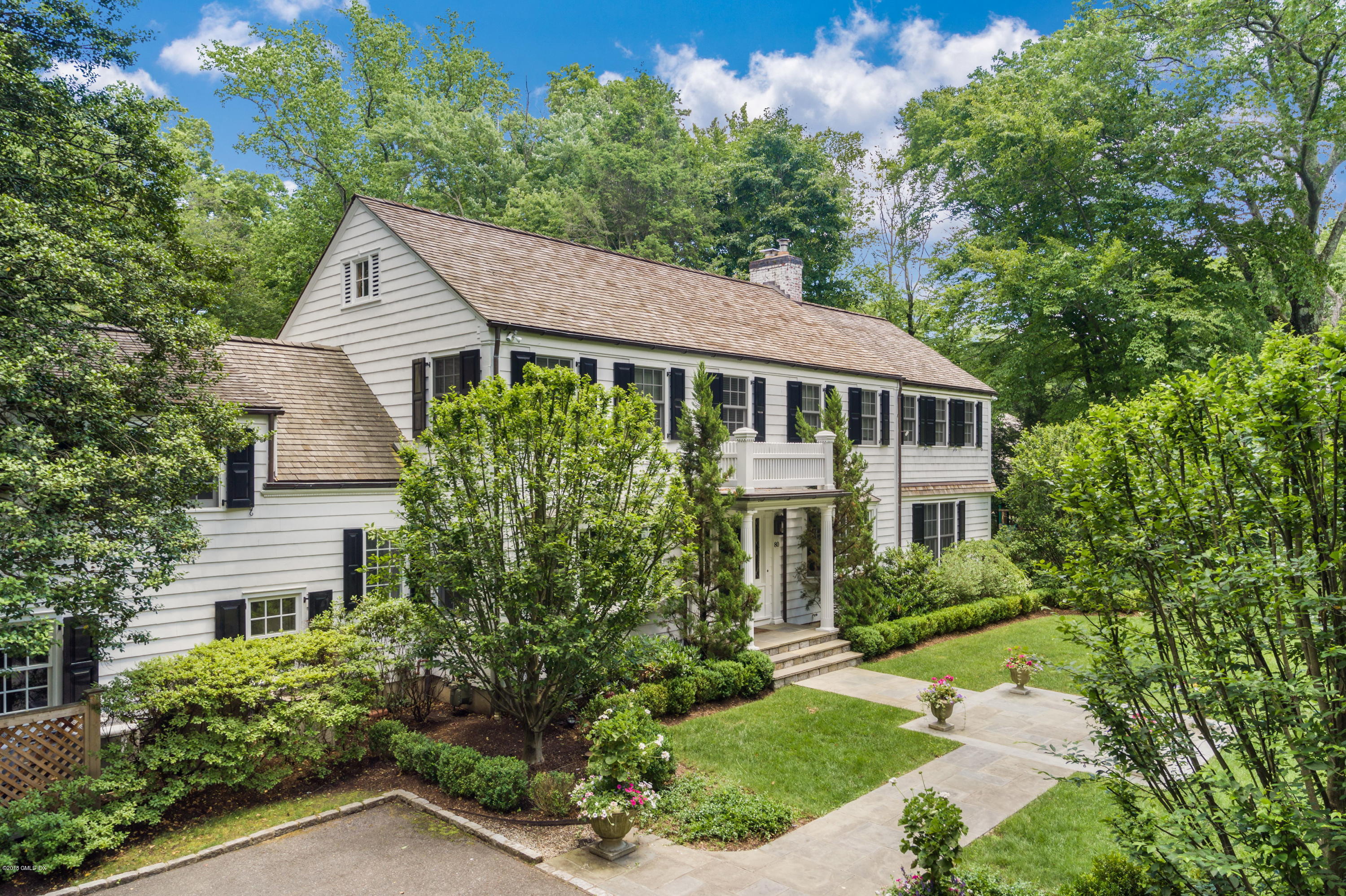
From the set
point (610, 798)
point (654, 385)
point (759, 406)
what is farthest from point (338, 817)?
point (759, 406)

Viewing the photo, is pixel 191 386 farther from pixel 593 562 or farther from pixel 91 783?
pixel 593 562

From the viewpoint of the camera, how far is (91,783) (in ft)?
25.9

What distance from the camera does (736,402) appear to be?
1648cm

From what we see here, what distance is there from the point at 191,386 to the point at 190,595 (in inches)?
121

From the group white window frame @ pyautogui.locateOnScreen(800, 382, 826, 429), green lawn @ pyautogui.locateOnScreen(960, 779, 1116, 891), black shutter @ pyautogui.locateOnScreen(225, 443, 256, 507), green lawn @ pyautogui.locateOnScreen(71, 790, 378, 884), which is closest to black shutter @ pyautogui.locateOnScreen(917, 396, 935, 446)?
white window frame @ pyautogui.locateOnScreen(800, 382, 826, 429)

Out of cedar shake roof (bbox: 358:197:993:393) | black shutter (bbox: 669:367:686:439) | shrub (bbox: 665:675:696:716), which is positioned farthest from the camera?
black shutter (bbox: 669:367:686:439)

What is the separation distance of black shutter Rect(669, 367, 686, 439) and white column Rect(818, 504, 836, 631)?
3904mm

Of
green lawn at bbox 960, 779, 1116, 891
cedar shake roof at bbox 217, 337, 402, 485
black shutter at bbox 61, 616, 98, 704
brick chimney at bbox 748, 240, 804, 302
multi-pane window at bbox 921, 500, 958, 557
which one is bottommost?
green lawn at bbox 960, 779, 1116, 891

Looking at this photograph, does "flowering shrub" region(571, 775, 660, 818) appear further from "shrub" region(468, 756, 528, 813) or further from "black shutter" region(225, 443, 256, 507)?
"black shutter" region(225, 443, 256, 507)

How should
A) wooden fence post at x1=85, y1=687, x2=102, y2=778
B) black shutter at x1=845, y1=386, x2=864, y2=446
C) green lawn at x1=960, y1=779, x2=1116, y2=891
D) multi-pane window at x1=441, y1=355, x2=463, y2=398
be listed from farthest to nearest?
black shutter at x1=845, y1=386, x2=864, y2=446 < multi-pane window at x1=441, y1=355, x2=463, y2=398 < wooden fence post at x1=85, y1=687, x2=102, y2=778 < green lawn at x1=960, y1=779, x2=1116, y2=891

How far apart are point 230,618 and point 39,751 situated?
3.19m

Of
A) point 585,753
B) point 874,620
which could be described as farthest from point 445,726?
point 874,620

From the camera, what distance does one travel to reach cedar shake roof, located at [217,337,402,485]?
40.4ft

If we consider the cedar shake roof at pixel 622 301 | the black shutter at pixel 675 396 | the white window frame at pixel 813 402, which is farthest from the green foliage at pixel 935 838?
the white window frame at pixel 813 402
